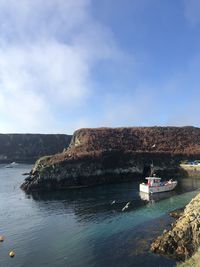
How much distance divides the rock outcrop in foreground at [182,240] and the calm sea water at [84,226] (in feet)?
4.53

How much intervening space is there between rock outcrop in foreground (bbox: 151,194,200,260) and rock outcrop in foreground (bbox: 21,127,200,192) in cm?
5761

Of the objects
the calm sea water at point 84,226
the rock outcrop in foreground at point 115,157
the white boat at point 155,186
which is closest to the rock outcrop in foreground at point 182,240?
the calm sea water at point 84,226

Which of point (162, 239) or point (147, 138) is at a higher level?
point (147, 138)

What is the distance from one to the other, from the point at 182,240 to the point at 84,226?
62.2ft

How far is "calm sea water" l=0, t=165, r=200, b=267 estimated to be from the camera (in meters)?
41.9

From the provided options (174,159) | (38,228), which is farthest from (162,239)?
(174,159)

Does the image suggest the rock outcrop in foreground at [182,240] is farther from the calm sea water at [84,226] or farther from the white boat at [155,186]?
the white boat at [155,186]

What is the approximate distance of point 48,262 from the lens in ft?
135

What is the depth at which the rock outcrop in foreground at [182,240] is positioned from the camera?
40219 mm

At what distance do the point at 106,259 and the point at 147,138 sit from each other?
109137mm

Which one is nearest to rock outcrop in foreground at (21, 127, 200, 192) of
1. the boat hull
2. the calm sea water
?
the calm sea water

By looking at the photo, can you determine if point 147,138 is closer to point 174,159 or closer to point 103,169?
point 174,159

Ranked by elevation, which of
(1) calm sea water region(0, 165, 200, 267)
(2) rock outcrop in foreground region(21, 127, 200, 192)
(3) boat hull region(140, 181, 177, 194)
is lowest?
(1) calm sea water region(0, 165, 200, 267)

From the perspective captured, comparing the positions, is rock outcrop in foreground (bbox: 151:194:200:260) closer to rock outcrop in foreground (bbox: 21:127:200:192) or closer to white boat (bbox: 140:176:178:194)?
white boat (bbox: 140:176:178:194)
